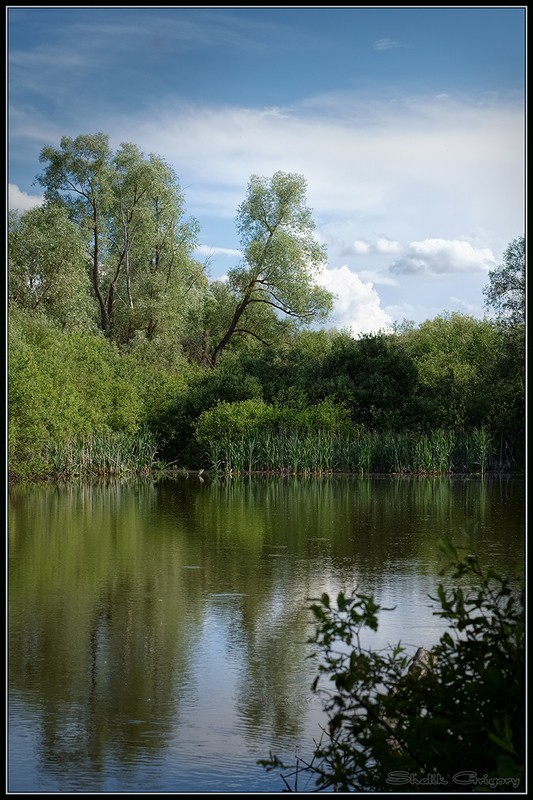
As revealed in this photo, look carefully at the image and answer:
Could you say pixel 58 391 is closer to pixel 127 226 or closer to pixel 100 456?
pixel 100 456

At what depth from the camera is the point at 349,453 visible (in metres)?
30.2

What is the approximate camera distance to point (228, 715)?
21.1 feet

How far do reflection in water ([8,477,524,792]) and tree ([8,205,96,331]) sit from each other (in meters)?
13.8

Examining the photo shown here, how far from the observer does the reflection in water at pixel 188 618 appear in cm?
578

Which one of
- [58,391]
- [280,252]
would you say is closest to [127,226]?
[280,252]

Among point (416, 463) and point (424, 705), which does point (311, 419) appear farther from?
point (424, 705)

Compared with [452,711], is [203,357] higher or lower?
higher

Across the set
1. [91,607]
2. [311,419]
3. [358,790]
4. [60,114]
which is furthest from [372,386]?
[358,790]

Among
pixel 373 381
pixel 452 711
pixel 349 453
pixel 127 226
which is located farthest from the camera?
pixel 127 226

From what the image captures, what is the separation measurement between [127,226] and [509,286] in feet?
54.0

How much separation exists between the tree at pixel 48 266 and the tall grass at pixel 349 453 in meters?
7.37

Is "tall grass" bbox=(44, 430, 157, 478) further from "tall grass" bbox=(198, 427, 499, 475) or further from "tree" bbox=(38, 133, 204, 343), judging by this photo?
"tree" bbox=(38, 133, 204, 343)

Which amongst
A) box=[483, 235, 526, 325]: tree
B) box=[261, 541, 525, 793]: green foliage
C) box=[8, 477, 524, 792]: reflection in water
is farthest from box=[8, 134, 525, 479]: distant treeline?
box=[261, 541, 525, 793]: green foliage

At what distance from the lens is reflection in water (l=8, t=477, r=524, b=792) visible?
5.78 m
